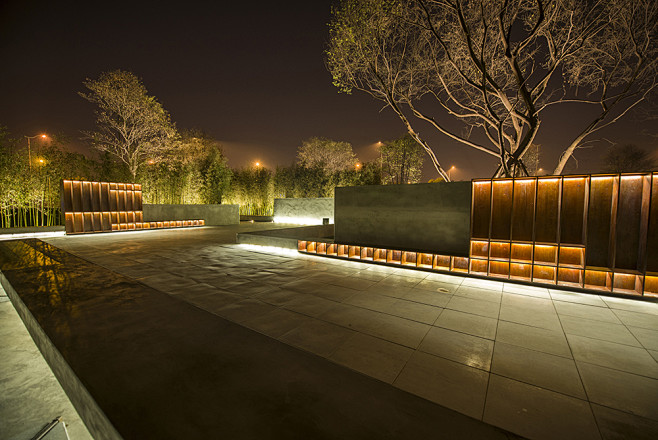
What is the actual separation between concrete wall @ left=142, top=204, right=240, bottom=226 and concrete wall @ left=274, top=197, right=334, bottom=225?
2826mm

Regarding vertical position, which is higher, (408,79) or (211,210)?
(408,79)

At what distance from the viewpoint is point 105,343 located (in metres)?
2.19

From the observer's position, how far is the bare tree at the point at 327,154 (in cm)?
2427

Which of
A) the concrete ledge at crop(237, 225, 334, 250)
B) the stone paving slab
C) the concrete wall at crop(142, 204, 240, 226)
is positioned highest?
the concrete wall at crop(142, 204, 240, 226)

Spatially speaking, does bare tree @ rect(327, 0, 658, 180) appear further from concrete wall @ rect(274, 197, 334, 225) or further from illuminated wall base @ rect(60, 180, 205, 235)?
illuminated wall base @ rect(60, 180, 205, 235)

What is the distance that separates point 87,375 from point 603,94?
10.6m

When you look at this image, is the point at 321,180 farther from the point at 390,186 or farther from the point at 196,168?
the point at 390,186

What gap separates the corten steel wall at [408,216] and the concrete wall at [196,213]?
11.0 m

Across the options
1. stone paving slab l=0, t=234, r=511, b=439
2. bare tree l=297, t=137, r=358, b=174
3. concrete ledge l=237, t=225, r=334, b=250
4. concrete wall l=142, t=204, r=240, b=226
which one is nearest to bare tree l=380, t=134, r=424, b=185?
bare tree l=297, t=137, r=358, b=174

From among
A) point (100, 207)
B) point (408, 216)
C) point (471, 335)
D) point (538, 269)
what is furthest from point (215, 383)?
point (100, 207)

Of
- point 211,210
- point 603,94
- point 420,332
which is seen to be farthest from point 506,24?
point 211,210

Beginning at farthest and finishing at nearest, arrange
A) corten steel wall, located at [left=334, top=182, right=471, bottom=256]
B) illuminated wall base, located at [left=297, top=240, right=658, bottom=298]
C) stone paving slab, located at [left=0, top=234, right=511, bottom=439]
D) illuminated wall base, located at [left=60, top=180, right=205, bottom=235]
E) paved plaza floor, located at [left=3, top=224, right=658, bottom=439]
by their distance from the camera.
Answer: illuminated wall base, located at [left=60, top=180, right=205, bottom=235] → corten steel wall, located at [left=334, top=182, right=471, bottom=256] → illuminated wall base, located at [left=297, top=240, right=658, bottom=298] → paved plaza floor, located at [left=3, top=224, right=658, bottom=439] → stone paving slab, located at [left=0, top=234, right=511, bottom=439]

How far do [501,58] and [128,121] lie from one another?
18151 millimetres

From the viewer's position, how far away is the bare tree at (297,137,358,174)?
79.6ft
